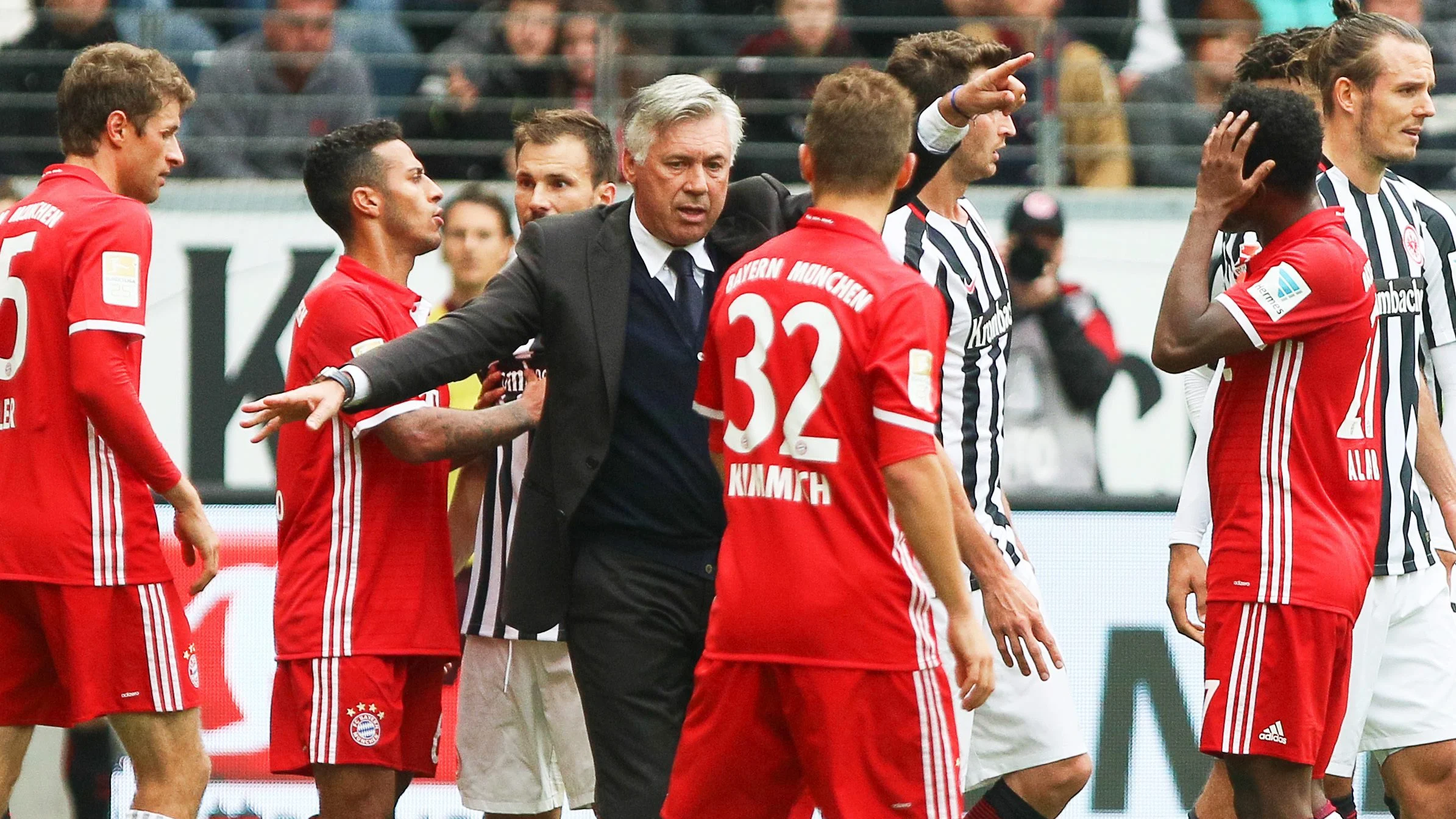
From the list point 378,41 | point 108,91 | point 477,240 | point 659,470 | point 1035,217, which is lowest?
point 659,470

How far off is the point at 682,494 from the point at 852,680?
91 centimetres

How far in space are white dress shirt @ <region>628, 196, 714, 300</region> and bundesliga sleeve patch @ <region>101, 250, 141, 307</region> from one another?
59.0 inches

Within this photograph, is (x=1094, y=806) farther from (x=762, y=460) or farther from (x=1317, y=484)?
(x=762, y=460)

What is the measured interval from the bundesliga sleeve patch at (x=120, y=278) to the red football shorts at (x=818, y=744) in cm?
217

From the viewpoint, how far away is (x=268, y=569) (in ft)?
21.9

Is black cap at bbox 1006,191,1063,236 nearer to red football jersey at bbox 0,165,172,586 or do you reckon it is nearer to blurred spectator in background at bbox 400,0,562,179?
blurred spectator in background at bbox 400,0,562,179

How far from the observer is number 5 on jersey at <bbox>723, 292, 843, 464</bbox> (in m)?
3.97

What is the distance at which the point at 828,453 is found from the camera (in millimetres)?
3977

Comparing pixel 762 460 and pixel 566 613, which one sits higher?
pixel 762 460

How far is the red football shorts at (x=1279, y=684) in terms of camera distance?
469 cm

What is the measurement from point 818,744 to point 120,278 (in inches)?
100

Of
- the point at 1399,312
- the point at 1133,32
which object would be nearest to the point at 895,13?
the point at 1133,32

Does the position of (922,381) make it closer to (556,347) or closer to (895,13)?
(556,347)

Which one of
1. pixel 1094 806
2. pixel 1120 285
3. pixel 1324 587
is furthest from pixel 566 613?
pixel 1120 285
